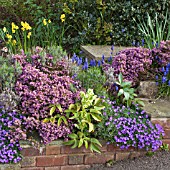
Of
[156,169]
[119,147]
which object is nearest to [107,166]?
[119,147]

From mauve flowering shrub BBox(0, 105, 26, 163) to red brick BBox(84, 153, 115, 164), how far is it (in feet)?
2.08

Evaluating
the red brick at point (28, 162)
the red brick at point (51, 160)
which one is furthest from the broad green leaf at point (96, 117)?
the red brick at point (28, 162)

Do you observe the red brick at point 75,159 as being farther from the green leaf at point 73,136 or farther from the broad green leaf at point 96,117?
the broad green leaf at point 96,117

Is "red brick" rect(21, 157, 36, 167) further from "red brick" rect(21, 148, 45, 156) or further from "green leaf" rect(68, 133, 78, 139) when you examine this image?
"green leaf" rect(68, 133, 78, 139)

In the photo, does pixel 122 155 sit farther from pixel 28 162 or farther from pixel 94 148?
pixel 28 162

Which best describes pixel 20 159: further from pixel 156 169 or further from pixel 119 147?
pixel 156 169

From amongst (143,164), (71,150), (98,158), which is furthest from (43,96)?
(143,164)

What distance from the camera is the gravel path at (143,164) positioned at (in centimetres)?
316

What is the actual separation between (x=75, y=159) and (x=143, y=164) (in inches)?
25.3

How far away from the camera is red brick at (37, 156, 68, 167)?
3078mm

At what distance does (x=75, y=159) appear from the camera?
314cm

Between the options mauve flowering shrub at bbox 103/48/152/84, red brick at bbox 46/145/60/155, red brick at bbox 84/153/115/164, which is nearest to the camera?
red brick at bbox 46/145/60/155

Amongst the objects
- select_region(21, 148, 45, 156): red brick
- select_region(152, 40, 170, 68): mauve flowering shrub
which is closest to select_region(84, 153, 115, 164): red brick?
select_region(21, 148, 45, 156): red brick

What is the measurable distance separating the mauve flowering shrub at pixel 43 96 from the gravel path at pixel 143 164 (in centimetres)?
55
